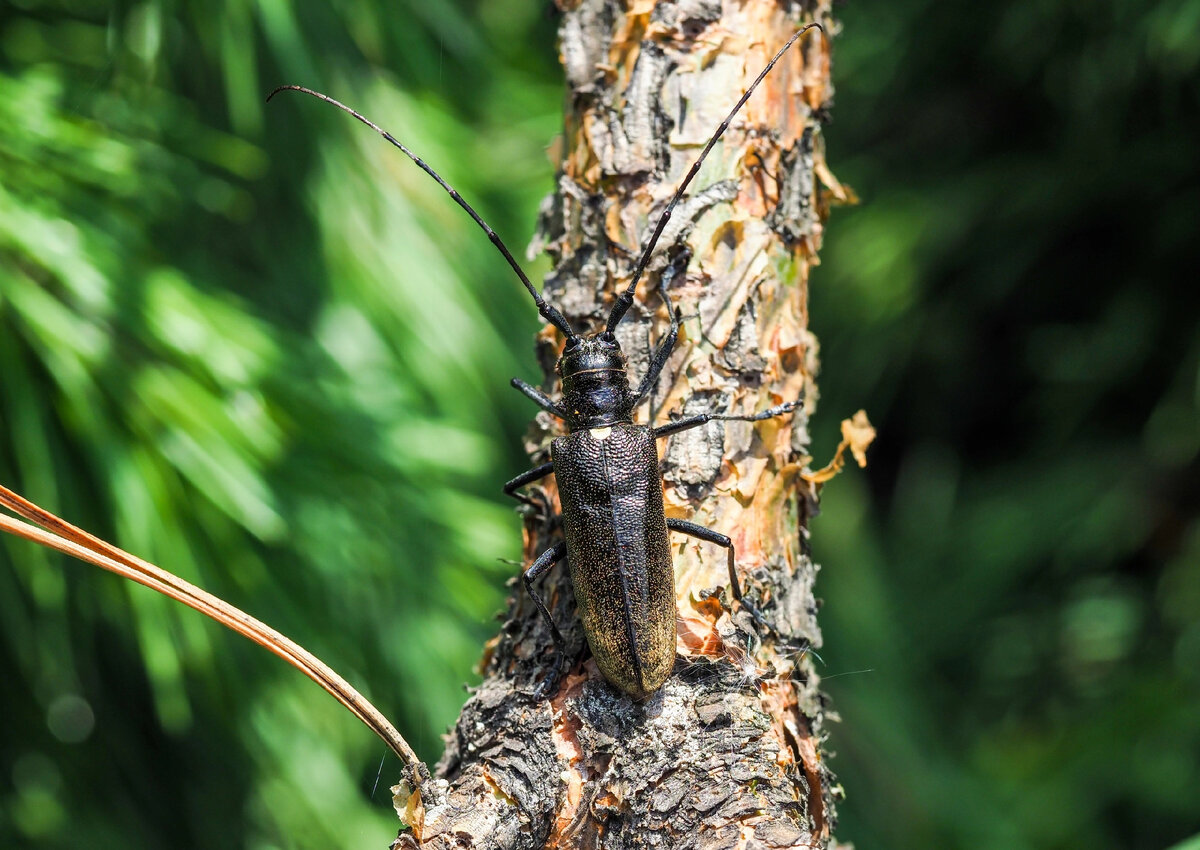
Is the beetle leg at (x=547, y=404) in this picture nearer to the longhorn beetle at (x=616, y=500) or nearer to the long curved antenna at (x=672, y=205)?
the longhorn beetle at (x=616, y=500)

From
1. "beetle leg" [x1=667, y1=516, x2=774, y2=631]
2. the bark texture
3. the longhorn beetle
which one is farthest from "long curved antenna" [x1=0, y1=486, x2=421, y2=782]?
"beetle leg" [x1=667, y1=516, x2=774, y2=631]

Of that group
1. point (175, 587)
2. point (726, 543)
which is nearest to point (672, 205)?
point (726, 543)

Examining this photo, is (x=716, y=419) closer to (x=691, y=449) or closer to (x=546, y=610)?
(x=691, y=449)

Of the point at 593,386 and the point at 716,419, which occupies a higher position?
the point at 593,386

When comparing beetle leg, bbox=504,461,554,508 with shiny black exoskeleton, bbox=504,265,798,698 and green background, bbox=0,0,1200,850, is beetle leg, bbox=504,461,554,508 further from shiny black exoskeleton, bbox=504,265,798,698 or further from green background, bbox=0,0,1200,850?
green background, bbox=0,0,1200,850

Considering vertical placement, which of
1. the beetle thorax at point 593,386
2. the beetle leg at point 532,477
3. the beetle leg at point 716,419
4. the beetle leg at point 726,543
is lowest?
the beetle leg at point 726,543

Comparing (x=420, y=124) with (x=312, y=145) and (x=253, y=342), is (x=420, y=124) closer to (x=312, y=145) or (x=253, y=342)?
(x=312, y=145)

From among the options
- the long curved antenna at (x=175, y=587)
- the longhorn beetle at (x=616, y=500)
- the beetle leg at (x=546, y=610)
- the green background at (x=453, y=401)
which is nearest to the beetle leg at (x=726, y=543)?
the longhorn beetle at (x=616, y=500)

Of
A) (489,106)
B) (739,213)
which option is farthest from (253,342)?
(489,106)
